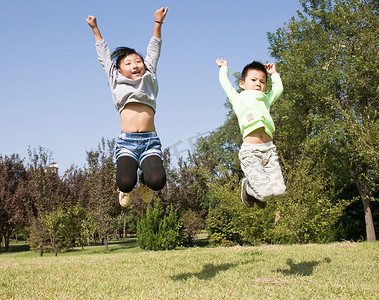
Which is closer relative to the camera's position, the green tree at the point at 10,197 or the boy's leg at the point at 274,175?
the boy's leg at the point at 274,175

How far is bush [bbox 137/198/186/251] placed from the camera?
17173 millimetres

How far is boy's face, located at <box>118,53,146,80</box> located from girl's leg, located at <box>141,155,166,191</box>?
1236mm

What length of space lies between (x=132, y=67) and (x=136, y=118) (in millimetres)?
754

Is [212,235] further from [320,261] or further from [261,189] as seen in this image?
[261,189]

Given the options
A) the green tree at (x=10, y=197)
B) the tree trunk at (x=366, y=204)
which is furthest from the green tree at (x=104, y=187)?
the tree trunk at (x=366, y=204)

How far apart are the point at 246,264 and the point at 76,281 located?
300 cm

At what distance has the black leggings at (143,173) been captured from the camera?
14.9 ft

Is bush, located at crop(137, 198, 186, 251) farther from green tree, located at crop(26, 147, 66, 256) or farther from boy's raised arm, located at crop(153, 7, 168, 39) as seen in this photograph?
boy's raised arm, located at crop(153, 7, 168, 39)

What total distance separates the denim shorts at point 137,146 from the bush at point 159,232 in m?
12.5

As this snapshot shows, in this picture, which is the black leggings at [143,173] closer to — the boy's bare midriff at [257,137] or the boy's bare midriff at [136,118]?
the boy's bare midriff at [136,118]

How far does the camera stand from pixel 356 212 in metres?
19.1

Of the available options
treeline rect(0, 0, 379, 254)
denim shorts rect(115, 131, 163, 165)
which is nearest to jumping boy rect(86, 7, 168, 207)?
denim shorts rect(115, 131, 163, 165)

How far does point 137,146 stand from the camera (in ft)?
16.0

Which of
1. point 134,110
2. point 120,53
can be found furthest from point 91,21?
point 134,110
